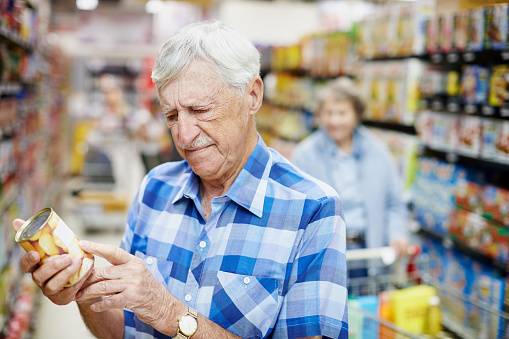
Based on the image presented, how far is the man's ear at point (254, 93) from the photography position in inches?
55.8

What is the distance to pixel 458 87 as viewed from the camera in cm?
376

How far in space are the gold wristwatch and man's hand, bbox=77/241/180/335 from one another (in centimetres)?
2

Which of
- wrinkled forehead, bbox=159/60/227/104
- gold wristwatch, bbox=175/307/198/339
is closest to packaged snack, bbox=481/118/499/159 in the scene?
wrinkled forehead, bbox=159/60/227/104

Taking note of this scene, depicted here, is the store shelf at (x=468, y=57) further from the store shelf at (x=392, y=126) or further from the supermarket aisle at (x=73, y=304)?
the supermarket aisle at (x=73, y=304)

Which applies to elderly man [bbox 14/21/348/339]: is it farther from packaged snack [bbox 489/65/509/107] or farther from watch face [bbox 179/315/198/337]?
packaged snack [bbox 489/65/509/107]

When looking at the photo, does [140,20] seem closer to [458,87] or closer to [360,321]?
[458,87]

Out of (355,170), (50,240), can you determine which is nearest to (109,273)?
(50,240)

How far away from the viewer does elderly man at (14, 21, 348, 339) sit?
4.09 feet

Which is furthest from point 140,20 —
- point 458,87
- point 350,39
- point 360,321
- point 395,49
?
point 360,321

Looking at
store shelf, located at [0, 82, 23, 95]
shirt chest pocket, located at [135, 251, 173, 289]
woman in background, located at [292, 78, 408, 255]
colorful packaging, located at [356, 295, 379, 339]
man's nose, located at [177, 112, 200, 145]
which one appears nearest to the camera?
man's nose, located at [177, 112, 200, 145]

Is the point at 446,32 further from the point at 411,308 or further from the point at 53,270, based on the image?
the point at 53,270

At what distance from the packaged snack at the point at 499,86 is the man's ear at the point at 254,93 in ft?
7.54

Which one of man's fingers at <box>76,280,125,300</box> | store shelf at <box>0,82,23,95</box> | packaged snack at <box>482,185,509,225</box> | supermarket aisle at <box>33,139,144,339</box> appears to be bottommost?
supermarket aisle at <box>33,139,144,339</box>

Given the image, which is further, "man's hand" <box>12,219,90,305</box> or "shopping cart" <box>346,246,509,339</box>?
"shopping cart" <box>346,246,509,339</box>
